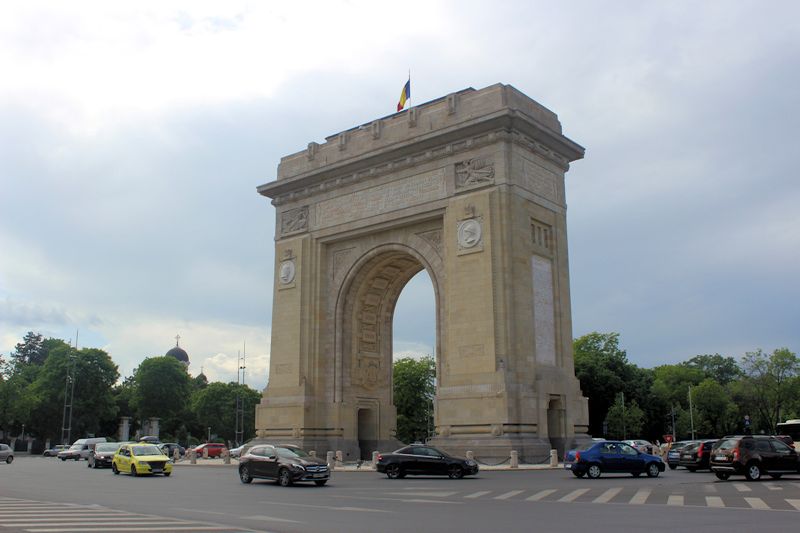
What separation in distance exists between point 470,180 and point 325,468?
17.7 m

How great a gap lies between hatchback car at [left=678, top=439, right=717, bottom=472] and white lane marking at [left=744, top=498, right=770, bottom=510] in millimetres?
13454

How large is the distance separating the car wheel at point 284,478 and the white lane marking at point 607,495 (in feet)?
31.4

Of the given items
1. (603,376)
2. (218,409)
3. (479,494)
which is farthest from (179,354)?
(479,494)

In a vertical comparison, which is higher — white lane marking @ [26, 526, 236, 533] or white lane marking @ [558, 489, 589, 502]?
white lane marking @ [26, 526, 236, 533]

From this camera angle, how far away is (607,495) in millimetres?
18000

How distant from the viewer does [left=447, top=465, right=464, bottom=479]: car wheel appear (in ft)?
84.6

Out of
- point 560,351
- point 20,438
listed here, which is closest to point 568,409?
point 560,351

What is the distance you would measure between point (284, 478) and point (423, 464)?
17.5 feet

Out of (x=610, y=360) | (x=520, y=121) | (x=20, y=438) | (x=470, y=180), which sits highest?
(x=520, y=121)

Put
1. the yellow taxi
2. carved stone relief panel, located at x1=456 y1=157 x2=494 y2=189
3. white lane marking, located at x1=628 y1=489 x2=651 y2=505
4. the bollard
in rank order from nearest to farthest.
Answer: white lane marking, located at x1=628 y1=489 x2=651 y2=505, the yellow taxi, the bollard, carved stone relief panel, located at x1=456 y1=157 x2=494 y2=189

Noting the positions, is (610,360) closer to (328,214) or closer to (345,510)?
(328,214)

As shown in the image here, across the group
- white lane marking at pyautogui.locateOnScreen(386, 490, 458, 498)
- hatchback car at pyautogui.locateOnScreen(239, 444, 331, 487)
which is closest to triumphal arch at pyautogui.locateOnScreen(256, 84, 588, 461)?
hatchback car at pyautogui.locateOnScreen(239, 444, 331, 487)

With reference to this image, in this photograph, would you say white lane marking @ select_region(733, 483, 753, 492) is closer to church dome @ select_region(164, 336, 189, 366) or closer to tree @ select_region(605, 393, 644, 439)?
tree @ select_region(605, 393, 644, 439)

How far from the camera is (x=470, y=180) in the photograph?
3647 cm
